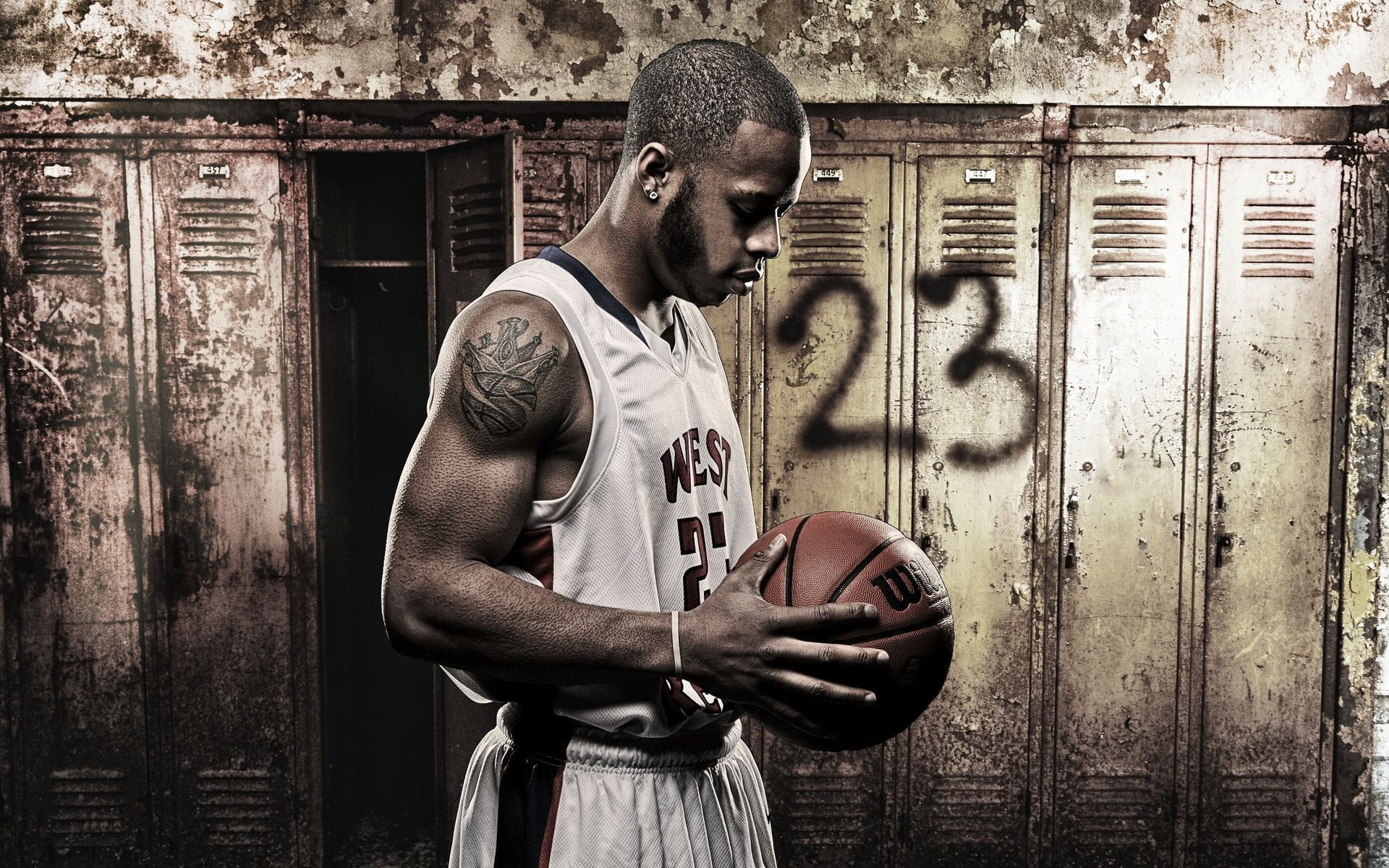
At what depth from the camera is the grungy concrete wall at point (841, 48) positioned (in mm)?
3395

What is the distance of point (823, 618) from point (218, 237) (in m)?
3.06

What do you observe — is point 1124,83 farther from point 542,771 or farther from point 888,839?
point 542,771

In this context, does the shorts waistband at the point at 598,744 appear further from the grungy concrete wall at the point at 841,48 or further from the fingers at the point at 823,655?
the grungy concrete wall at the point at 841,48

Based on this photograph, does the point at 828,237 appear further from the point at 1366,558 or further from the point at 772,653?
the point at 772,653

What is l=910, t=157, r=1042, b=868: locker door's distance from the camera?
3418 millimetres

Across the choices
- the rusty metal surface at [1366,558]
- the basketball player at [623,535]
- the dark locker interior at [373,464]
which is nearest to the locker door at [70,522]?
the dark locker interior at [373,464]

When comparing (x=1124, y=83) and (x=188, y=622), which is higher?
(x=1124, y=83)

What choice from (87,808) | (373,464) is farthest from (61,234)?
(87,808)

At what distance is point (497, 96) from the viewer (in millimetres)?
3414

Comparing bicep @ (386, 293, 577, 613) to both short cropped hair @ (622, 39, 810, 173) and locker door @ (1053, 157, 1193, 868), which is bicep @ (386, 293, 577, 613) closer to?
short cropped hair @ (622, 39, 810, 173)

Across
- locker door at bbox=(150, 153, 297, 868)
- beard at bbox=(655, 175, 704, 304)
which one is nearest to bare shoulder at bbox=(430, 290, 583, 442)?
beard at bbox=(655, 175, 704, 304)

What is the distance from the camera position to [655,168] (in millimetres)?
1370

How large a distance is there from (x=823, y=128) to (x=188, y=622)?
2.80 metres

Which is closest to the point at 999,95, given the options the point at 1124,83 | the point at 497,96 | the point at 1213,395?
the point at 1124,83
